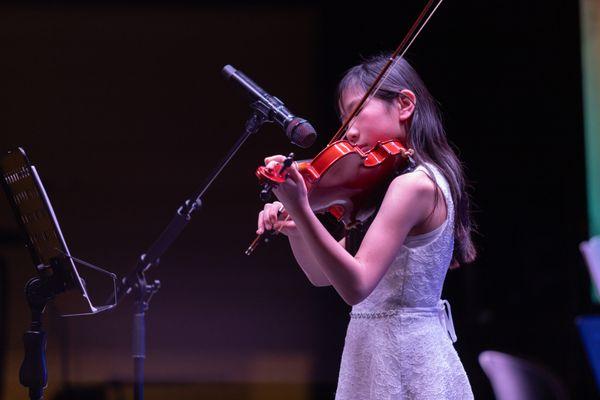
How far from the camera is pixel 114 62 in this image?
3180mm

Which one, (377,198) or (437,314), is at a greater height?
(377,198)

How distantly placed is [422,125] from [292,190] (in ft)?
1.28

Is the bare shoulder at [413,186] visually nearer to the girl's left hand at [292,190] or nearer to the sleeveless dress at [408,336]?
the sleeveless dress at [408,336]

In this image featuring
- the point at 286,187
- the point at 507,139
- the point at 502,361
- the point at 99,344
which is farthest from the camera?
the point at 99,344

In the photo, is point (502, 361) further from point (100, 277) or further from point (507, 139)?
point (100, 277)

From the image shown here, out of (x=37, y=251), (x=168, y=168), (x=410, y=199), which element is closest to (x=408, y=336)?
(x=410, y=199)

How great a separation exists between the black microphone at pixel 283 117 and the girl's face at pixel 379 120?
0.24ft

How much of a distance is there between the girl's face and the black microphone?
73mm

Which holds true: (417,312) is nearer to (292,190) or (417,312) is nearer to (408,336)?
(408,336)

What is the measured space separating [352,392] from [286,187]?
1.27 feet

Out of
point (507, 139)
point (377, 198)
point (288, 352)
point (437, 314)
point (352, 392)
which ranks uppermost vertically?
point (507, 139)

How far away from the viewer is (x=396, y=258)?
1.35 metres

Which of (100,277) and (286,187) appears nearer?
(286,187)

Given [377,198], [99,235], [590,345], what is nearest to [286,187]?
[377,198]
